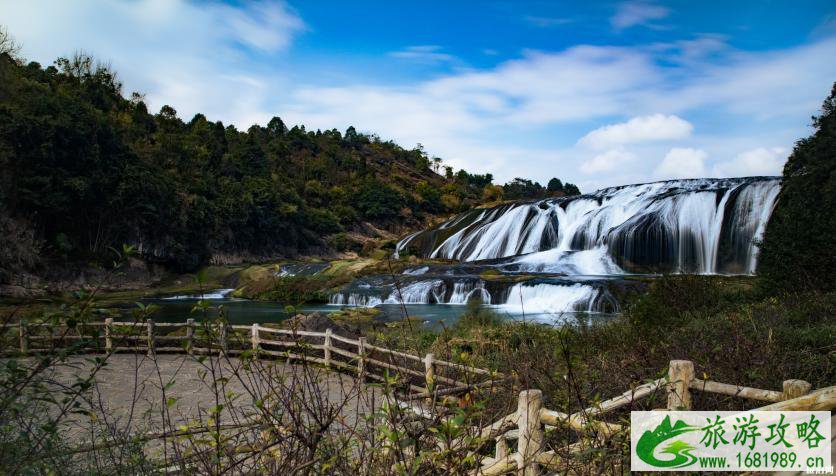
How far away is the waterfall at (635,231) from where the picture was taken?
86.3 ft

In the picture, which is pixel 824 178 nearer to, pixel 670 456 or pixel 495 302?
pixel 495 302

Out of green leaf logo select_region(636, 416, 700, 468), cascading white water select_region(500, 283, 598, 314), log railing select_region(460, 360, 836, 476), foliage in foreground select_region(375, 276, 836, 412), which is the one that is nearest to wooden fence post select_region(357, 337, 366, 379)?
foliage in foreground select_region(375, 276, 836, 412)

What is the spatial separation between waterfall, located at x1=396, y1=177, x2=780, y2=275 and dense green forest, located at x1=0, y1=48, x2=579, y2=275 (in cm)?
1962

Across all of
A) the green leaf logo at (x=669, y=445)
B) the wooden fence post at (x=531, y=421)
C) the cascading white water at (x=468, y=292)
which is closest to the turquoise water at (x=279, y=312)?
the cascading white water at (x=468, y=292)

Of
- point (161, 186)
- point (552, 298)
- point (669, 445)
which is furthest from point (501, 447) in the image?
point (161, 186)

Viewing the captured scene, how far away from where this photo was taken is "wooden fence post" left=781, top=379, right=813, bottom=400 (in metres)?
3.91

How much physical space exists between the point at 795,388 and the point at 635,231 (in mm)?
27179

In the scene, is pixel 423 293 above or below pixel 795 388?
below

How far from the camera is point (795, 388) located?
3932 mm

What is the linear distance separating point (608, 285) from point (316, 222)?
42.7 meters

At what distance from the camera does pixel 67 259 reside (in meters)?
32.8

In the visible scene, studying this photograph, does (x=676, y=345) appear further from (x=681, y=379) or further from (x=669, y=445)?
(x=669, y=445)

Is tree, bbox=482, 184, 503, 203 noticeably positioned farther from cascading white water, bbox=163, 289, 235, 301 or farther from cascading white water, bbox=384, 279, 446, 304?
cascading white water, bbox=384, 279, 446, 304

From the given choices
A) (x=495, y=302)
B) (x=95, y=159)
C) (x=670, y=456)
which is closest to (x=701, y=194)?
(x=495, y=302)
